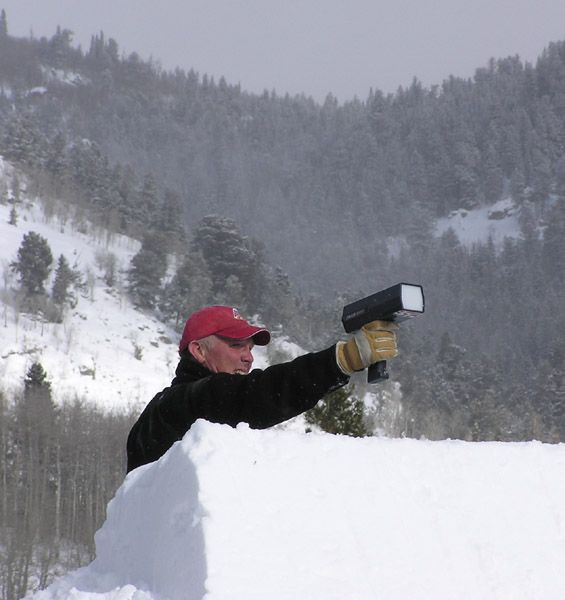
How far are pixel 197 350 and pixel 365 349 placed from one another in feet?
2.81

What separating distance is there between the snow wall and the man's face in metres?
0.65

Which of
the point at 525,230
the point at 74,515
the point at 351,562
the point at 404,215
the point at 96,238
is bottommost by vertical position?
the point at 351,562

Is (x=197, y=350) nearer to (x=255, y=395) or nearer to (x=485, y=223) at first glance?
(x=255, y=395)

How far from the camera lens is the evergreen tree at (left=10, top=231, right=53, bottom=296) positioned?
6638 cm

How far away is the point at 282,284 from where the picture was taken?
80750mm

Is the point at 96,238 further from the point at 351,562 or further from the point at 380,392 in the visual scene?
the point at 351,562

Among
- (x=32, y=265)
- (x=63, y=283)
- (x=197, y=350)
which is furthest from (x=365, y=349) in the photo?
(x=32, y=265)

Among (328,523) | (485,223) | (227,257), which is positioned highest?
(485,223)

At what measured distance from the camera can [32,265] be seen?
Answer: 6650 centimetres

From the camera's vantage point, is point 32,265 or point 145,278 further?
point 145,278

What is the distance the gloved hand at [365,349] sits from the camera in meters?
2.62

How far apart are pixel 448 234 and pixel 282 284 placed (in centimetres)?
10082

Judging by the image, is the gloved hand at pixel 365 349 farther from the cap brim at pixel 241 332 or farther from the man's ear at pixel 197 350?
the man's ear at pixel 197 350

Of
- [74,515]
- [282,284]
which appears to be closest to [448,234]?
[282,284]
